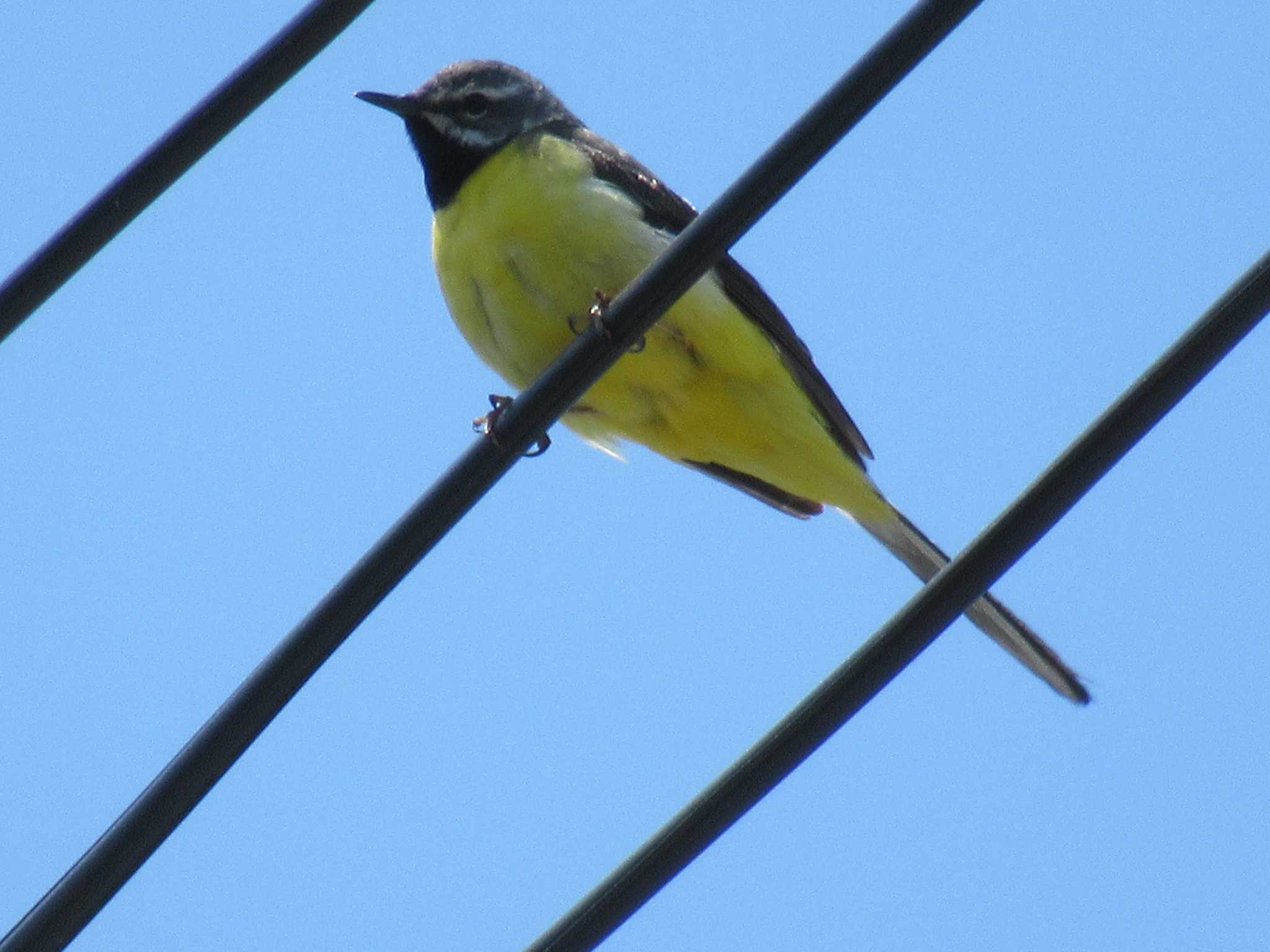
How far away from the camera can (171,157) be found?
264 centimetres

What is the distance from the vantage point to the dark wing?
5.62m

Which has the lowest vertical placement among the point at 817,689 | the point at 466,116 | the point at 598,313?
the point at 817,689

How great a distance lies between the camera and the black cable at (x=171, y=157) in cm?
261

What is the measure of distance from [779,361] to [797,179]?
2.83 m

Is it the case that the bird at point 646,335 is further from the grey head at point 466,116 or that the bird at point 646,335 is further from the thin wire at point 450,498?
the thin wire at point 450,498

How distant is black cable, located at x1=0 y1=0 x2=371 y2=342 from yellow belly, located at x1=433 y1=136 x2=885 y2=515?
7.90ft

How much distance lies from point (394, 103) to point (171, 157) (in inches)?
147

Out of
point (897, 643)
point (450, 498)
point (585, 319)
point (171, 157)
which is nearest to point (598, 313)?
point (585, 319)

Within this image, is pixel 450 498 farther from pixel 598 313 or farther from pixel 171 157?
pixel 598 313

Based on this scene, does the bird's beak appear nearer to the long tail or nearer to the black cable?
the long tail

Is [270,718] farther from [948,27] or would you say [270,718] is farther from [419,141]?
[419,141]

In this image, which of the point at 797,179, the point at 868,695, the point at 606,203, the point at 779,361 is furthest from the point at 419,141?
the point at 868,695


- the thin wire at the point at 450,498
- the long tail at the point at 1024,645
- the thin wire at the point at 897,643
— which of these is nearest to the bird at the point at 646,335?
the long tail at the point at 1024,645

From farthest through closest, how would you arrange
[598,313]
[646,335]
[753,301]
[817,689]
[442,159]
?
1. [442,159]
2. [753,301]
3. [646,335]
4. [598,313]
5. [817,689]
